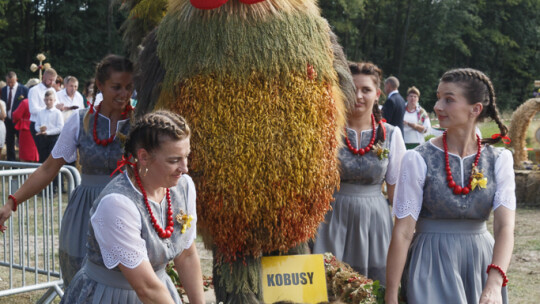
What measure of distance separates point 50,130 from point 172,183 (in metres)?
8.54

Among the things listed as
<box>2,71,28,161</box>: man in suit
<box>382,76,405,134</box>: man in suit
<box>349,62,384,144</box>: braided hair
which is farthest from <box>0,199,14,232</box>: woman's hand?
<box>2,71,28,161</box>: man in suit

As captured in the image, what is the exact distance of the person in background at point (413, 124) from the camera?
10.8 metres

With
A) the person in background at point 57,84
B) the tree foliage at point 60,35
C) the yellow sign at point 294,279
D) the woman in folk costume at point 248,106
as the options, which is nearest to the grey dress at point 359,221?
the yellow sign at point 294,279

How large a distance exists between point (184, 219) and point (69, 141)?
4.67 feet

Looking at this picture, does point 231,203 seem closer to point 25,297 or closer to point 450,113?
point 450,113

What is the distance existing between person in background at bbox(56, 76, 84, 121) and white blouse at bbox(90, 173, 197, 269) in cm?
900

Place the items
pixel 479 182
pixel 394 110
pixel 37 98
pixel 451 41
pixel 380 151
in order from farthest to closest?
pixel 451 41, pixel 37 98, pixel 394 110, pixel 380 151, pixel 479 182

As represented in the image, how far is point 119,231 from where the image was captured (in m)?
2.44

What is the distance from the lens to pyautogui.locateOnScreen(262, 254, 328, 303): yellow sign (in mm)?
3646

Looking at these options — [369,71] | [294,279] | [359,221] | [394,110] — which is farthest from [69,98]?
[294,279]

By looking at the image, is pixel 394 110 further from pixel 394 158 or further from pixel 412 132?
pixel 394 158

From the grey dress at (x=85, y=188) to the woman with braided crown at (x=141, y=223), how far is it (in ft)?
3.62

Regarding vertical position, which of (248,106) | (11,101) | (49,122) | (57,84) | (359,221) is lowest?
(11,101)

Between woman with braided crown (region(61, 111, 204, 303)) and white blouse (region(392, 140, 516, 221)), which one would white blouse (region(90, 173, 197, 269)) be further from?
white blouse (region(392, 140, 516, 221))
